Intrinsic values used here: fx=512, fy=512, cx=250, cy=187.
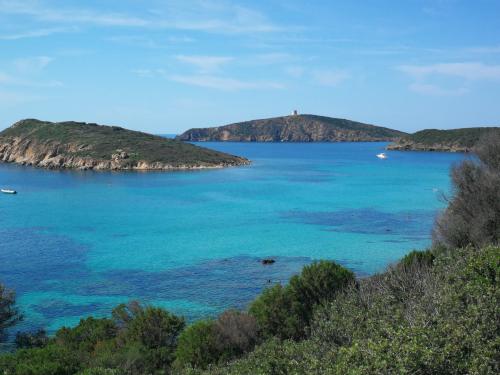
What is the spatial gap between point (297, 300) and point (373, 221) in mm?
37627

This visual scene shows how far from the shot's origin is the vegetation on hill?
37.5 feet

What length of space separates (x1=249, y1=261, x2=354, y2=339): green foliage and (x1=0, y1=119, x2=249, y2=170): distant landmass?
105 meters

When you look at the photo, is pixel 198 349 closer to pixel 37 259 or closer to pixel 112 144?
pixel 37 259

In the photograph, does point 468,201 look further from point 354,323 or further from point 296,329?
point 354,323

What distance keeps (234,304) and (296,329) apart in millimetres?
10193

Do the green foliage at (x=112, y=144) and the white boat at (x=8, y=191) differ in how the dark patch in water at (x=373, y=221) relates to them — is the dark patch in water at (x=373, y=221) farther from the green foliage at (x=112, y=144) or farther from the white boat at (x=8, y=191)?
the green foliage at (x=112, y=144)

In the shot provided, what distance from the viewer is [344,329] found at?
1554cm

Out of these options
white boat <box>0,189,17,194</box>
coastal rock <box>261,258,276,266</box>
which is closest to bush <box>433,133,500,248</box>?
coastal rock <box>261,258,276,266</box>

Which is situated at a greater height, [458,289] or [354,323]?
[458,289]

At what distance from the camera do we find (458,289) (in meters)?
16.0

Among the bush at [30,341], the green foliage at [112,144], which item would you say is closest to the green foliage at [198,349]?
the bush at [30,341]

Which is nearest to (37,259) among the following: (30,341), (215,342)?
(30,341)

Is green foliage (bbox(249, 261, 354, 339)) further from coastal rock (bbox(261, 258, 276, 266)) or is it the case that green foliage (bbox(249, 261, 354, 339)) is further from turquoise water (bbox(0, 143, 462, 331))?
coastal rock (bbox(261, 258, 276, 266))

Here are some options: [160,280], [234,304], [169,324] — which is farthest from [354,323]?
[160,280]
